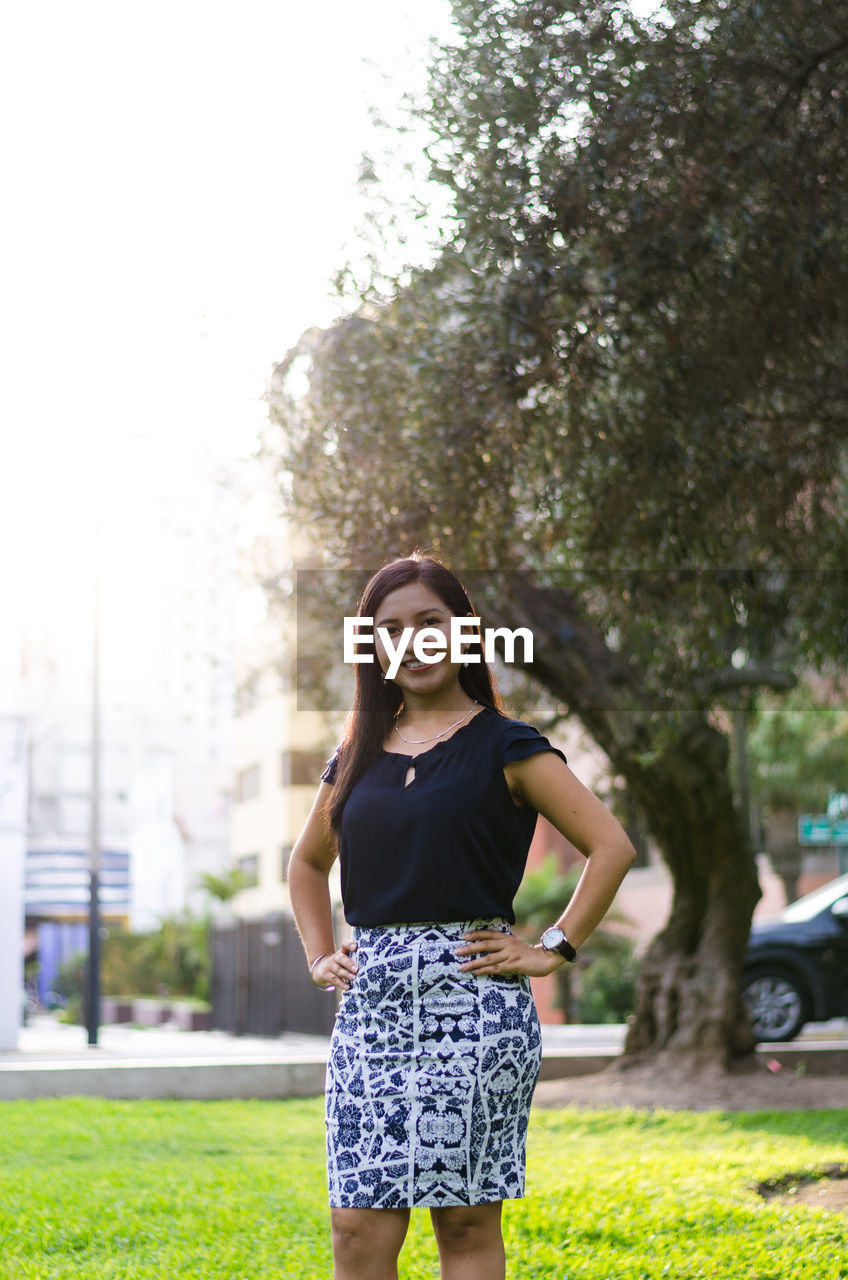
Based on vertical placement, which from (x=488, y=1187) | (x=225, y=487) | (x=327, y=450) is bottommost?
(x=488, y=1187)

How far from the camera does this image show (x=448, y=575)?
3457 mm

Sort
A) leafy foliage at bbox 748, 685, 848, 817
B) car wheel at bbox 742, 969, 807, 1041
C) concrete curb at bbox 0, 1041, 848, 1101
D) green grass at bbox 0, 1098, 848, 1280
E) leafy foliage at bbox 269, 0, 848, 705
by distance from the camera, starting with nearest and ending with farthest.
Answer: green grass at bbox 0, 1098, 848, 1280 < leafy foliage at bbox 269, 0, 848, 705 < concrete curb at bbox 0, 1041, 848, 1101 < car wheel at bbox 742, 969, 807, 1041 < leafy foliage at bbox 748, 685, 848, 817

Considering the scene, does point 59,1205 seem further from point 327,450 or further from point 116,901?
point 116,901

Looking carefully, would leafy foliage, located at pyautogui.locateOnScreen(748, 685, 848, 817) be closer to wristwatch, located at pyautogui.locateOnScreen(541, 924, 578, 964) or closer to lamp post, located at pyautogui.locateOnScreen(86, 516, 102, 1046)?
lamp post, located at pyautogui.locateOnScreen(86, 516, 102, 1046)

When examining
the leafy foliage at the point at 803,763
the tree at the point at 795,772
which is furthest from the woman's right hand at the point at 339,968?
the leafy foliage at the point at 803,763

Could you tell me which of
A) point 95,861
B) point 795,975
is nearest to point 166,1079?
point 795,975

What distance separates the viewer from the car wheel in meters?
14.9

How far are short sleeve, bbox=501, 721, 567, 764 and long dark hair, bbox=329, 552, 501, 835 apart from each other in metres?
0.23

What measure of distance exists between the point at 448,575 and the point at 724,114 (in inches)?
174

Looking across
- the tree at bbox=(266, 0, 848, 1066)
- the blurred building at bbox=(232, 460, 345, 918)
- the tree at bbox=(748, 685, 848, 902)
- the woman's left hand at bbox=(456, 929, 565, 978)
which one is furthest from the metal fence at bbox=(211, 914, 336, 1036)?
the woman's left hand at bbox=(456, 929, 565, 978)

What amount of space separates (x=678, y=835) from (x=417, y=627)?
9.52 metres

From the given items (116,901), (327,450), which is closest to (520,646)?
(327,450)

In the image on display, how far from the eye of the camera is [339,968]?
124 inches

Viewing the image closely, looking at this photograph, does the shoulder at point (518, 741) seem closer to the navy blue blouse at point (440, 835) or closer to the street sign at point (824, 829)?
the navy blue blouse at point (440, 835)
